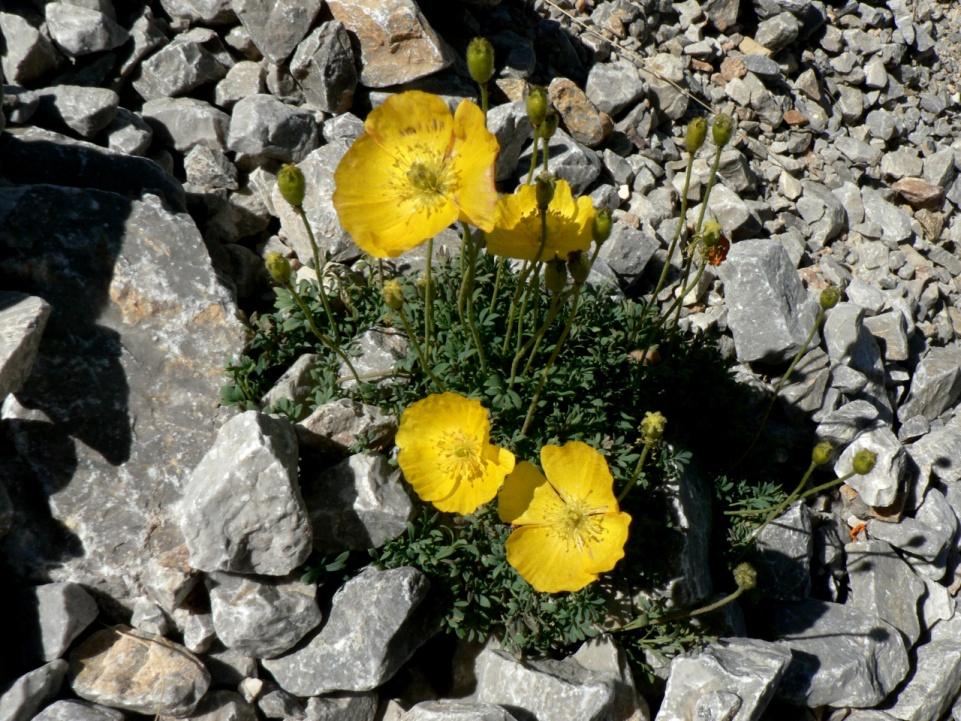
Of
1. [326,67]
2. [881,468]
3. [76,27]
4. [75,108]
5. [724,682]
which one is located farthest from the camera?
[326,67]

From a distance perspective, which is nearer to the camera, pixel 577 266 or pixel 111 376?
pixel 577 266

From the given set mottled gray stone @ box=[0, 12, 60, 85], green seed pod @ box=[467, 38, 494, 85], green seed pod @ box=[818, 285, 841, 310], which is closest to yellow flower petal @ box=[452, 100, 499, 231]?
green seed pod @ box=[467, 38, 494, 85]

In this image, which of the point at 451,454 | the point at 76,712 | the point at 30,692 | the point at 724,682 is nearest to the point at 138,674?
the point at 76,712

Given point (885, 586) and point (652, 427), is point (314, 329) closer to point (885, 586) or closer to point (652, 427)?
point (652, 427)

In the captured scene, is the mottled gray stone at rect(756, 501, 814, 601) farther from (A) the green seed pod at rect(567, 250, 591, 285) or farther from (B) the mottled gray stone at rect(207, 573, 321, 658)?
(B) the mottled gray stone at rect(207, 573, 321, 658)

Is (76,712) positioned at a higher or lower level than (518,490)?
lower

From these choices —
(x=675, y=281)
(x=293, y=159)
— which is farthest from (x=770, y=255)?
(x=293, y=159)
